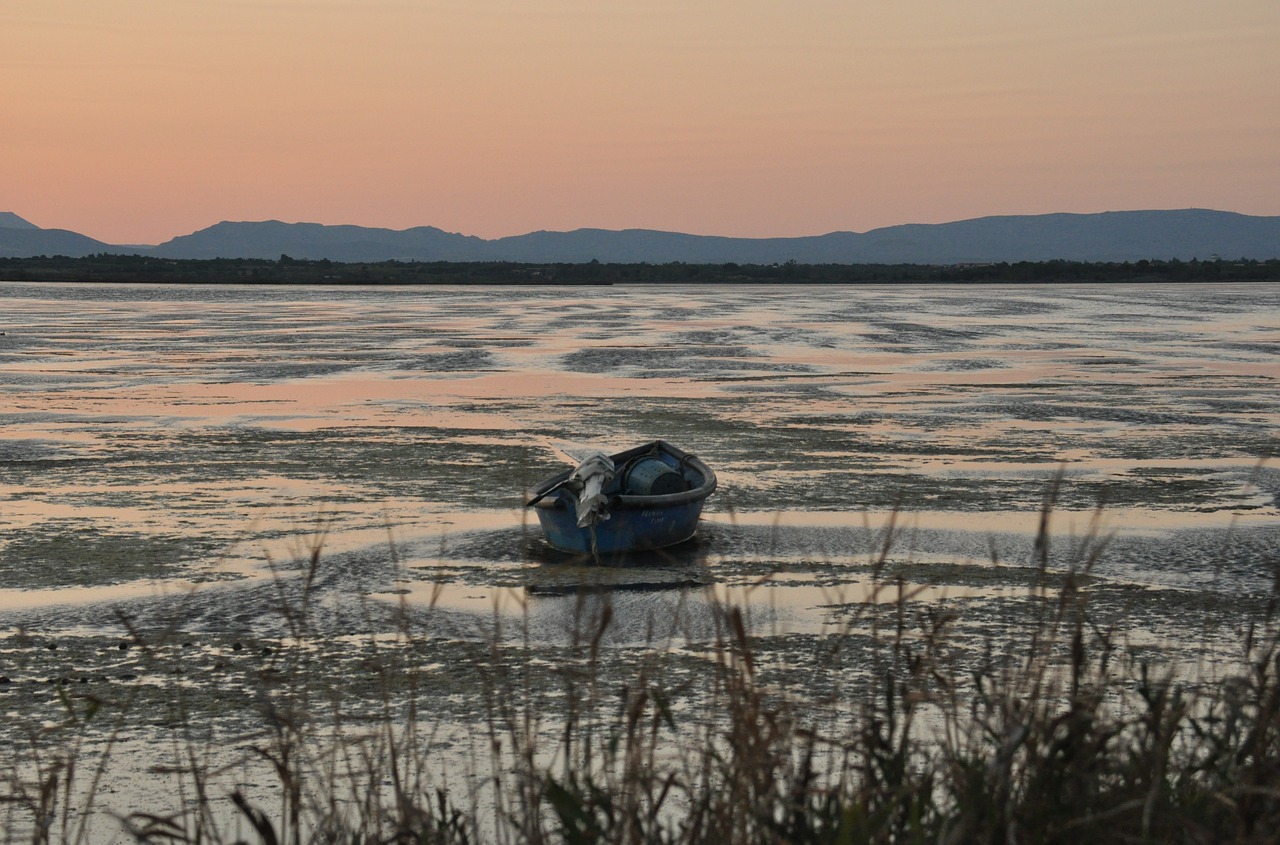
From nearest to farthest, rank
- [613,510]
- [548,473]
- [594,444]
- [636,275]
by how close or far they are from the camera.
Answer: [613,510], [548,473], [594,444], [636,275]

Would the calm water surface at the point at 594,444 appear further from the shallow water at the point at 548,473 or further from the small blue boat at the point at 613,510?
the small blue boat at the point at 613,510

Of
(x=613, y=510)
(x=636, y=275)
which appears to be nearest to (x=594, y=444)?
(x=613, y=510)

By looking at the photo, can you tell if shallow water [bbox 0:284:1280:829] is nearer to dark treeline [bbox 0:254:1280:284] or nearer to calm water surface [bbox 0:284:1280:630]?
calm water surface [bbox 0:284:1280:630]

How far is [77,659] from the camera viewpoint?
8.52 metres

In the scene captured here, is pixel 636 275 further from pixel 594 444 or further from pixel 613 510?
pixel 613 510

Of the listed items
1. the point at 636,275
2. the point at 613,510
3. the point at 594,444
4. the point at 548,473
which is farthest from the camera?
the point at 636,275

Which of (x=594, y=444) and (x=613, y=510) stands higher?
(x=613, y=510)

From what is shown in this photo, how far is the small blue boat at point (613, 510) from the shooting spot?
11891 millimetres

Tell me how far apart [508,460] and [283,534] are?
4.93m

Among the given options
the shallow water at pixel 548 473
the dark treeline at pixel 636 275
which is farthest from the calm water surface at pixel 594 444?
the dark treeline at pixel 636 275

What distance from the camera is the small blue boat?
39.0ft

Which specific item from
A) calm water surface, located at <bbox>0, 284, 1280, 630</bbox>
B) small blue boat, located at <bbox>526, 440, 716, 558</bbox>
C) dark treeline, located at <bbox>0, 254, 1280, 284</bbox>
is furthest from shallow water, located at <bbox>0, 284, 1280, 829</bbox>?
dark treeline, located at <bbox>0, 254, 1280, 284</bbox>

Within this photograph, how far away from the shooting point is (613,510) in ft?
39.2

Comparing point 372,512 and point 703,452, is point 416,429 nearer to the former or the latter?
point 703,452
